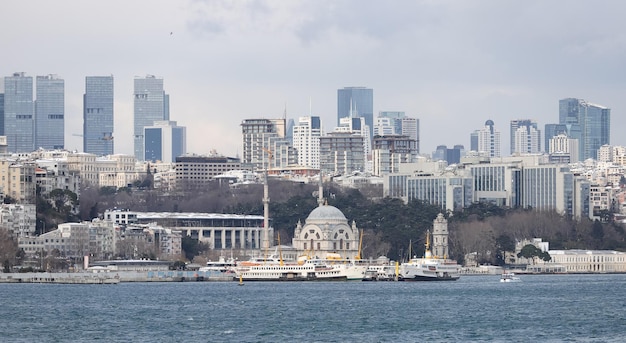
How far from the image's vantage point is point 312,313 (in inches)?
3287

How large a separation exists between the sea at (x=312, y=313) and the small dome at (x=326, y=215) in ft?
143

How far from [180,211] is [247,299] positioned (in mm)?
86821

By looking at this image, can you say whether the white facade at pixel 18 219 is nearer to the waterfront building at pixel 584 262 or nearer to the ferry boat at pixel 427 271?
the ferry boat at pixel 427 271

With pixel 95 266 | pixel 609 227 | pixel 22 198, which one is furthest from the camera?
pixel 609 227

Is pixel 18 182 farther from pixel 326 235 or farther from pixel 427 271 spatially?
pixel 427 271

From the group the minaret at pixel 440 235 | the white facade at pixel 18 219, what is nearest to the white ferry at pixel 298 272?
the white facade at pixel 18 219

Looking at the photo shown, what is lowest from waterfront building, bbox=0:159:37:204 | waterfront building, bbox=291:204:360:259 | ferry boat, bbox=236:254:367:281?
ferry boat, bbox=236:254:367:281

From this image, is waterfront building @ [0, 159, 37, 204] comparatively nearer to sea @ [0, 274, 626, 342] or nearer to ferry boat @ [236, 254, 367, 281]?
ferry boat @ [236, 254, 367, 281]

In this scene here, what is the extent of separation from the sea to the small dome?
143 feet

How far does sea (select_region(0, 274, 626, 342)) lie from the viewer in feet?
230

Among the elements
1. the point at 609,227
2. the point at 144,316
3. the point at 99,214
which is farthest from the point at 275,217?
the point at 144,316

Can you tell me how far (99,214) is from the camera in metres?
160

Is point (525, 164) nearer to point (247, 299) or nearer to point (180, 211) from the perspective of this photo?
point (180, 211)

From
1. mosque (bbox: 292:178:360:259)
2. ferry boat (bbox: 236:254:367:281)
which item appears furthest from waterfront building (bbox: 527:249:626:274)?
ferry boat (bbox: 236:254:367:281)
